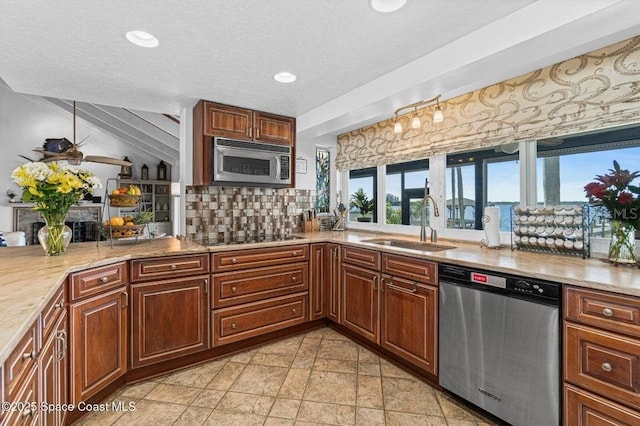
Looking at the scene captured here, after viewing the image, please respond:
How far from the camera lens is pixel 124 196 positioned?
94.1 inches

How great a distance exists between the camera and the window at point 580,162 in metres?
1.84

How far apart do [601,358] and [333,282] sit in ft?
6.37

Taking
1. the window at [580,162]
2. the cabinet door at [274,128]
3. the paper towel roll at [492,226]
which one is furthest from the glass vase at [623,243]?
the cabinet door at [274,128]

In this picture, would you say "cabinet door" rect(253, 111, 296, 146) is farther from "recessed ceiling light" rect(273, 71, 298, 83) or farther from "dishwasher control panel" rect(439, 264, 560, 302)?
"dishwasher control panel" rect(439, 264, 560, 302)

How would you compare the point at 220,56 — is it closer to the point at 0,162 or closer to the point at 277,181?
the point at 277,181

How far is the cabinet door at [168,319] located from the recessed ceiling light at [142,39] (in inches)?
60.9

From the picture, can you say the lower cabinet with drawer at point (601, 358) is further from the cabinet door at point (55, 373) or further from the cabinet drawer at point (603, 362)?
the cabinet door at point (55, 373)

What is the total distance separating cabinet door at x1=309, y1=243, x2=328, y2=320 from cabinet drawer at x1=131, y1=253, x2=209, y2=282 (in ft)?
3.28

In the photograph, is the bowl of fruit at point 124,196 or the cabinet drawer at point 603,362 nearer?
the cabinet drawer at point 603,362

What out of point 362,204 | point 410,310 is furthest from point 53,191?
point 362,204

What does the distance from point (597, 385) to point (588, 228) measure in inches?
37.9

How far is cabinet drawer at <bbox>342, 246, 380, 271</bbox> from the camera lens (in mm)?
2471

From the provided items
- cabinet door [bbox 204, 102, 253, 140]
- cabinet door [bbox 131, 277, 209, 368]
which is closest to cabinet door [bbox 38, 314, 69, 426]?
cabinet door [bbox 131, 277, 209, 368]

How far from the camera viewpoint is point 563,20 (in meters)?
1.40
